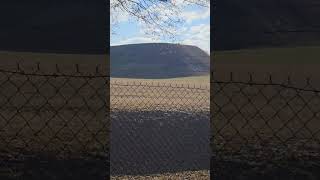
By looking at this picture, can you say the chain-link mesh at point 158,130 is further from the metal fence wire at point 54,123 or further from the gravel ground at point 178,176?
the metal fence wire at point 54,123

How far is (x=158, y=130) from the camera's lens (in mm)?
7176

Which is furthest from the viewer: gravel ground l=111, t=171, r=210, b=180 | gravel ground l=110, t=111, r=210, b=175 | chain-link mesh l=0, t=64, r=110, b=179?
gravel ground l=110, t=111, r=210, b=175

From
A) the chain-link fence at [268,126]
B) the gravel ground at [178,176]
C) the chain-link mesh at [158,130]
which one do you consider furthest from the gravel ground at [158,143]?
the chain-link fence at [268,126]

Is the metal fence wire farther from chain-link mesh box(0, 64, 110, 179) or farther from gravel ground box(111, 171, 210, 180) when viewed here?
gravel ground box(111, 171, 210, 180)

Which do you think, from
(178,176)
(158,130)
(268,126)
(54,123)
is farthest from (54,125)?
(158,130)

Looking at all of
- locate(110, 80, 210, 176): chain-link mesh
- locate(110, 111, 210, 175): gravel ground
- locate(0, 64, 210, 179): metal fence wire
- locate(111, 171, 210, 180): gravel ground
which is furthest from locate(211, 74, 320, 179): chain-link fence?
locate(110, 111, 210, 175): gravel ground

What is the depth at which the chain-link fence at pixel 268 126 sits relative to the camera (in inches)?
102

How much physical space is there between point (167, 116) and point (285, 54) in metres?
6.02

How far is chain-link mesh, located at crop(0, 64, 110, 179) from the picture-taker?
252cm

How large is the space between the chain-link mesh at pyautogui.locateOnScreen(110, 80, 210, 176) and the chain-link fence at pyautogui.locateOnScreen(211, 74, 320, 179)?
8.46 feet

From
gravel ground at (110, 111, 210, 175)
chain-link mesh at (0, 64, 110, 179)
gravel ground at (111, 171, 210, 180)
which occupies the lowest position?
gravel ground at (111, 171, 210, 180)

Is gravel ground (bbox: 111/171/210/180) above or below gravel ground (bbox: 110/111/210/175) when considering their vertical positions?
below

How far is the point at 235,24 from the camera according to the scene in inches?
101

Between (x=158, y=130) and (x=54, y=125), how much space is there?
A: 467 centimetres
